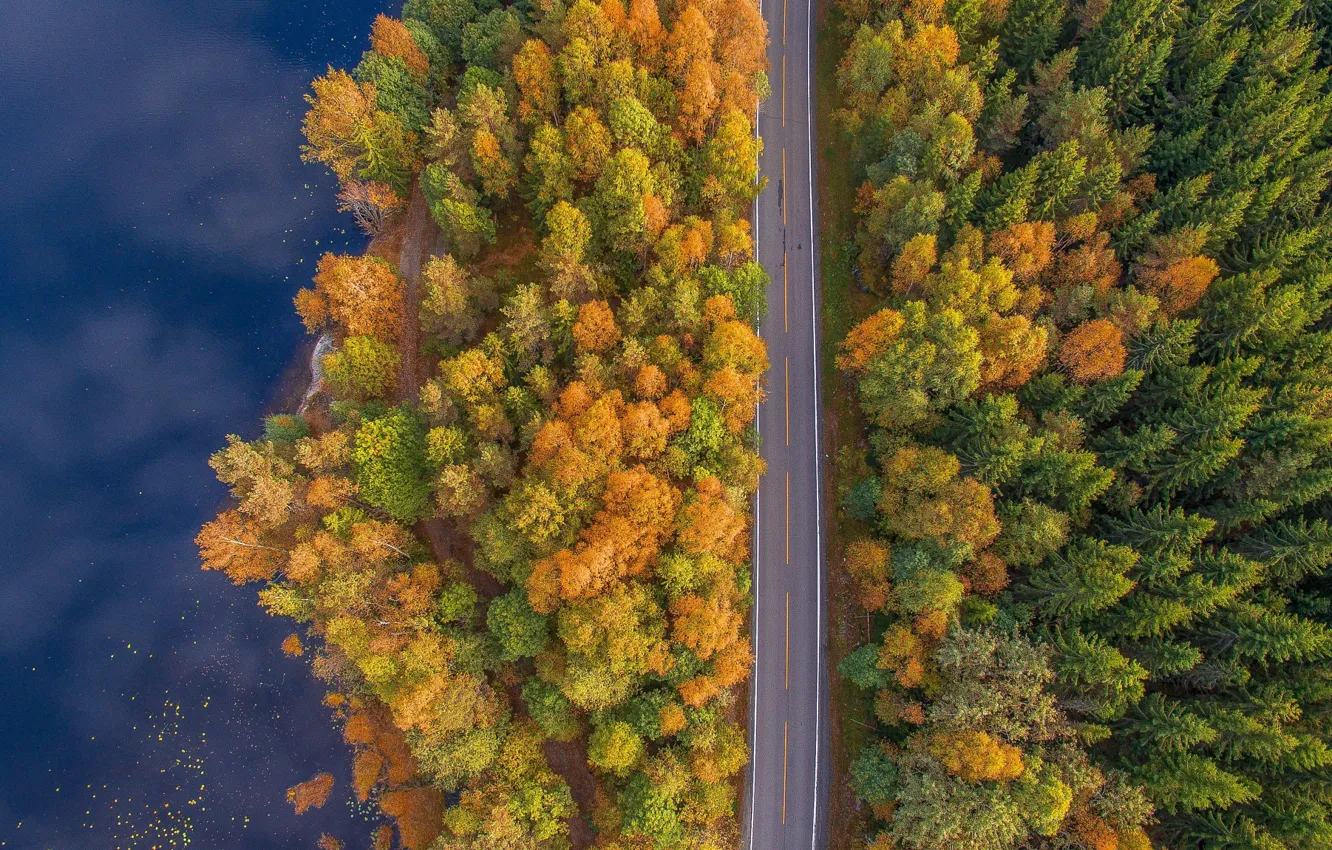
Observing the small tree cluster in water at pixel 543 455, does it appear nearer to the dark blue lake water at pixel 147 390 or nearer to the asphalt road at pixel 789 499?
the asphalt road at pixel 789 499

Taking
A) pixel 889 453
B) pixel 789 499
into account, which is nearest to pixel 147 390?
pixel 789 499

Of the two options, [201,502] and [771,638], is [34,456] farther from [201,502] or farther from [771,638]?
[771,638]

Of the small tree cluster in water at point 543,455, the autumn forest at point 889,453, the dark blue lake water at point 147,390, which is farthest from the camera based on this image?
the dark blue lake water at point 147,390

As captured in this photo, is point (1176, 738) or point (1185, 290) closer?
point (1176, 738)

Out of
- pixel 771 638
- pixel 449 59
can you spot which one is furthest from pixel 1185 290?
pixel 449 59

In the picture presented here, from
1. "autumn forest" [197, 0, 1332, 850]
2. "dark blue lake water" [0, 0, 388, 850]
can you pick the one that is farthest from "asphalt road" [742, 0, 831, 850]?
"dark blue lake water" [0, 0, 388, 850]

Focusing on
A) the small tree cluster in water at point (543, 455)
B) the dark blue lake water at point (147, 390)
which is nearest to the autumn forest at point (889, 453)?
the small tree cluster in water at point (543, 455)

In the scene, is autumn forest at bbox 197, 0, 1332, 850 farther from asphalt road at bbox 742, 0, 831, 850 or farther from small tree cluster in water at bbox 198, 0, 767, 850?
asphalt road at bbox 742, 0, 831, 850
